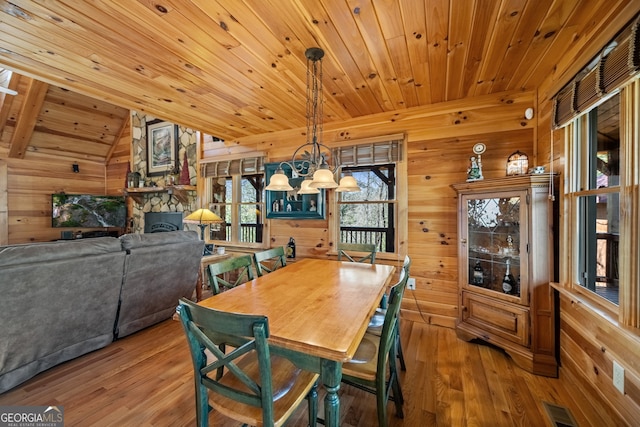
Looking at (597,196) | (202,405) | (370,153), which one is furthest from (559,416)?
(370,153)

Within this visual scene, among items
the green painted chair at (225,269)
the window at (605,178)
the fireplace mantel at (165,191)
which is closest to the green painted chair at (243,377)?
the green painted chair at (225,269)

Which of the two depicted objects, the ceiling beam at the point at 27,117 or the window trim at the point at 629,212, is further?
the ceiling beam at the point at 27,117

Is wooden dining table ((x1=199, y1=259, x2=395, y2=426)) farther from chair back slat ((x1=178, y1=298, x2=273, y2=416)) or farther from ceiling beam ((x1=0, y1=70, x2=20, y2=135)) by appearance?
ceiling beam ((x1=0, y1=70, x2=20, y2=135))

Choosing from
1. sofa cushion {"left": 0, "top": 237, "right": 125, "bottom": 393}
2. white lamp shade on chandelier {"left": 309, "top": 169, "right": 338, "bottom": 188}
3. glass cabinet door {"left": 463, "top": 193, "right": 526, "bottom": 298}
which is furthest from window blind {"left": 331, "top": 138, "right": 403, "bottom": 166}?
sofa cushion {"left": 0, "top": 237, "right": 125, "bottom": 393}

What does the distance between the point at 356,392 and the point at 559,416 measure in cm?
128

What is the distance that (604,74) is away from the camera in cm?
148

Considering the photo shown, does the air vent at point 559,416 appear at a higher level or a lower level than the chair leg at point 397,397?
lower

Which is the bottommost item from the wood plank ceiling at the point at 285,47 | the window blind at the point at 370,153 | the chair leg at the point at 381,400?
the chair leg at the point at 381,400

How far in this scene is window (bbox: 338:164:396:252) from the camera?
12.1ft

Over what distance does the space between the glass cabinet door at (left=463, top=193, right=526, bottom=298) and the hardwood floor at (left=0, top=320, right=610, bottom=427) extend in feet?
2.13

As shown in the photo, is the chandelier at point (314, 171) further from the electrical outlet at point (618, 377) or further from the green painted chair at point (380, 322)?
Result: the electrical outlet at point (618, 377)

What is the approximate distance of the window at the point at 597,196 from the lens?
1.61 m

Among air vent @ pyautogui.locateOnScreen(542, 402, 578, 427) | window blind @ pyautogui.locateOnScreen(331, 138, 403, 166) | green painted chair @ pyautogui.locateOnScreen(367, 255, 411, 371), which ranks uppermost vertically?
window blind @ pyautogui.locateOnScreen(331, 138, 403, 166)

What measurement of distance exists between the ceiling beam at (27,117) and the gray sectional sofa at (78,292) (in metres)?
4.41
